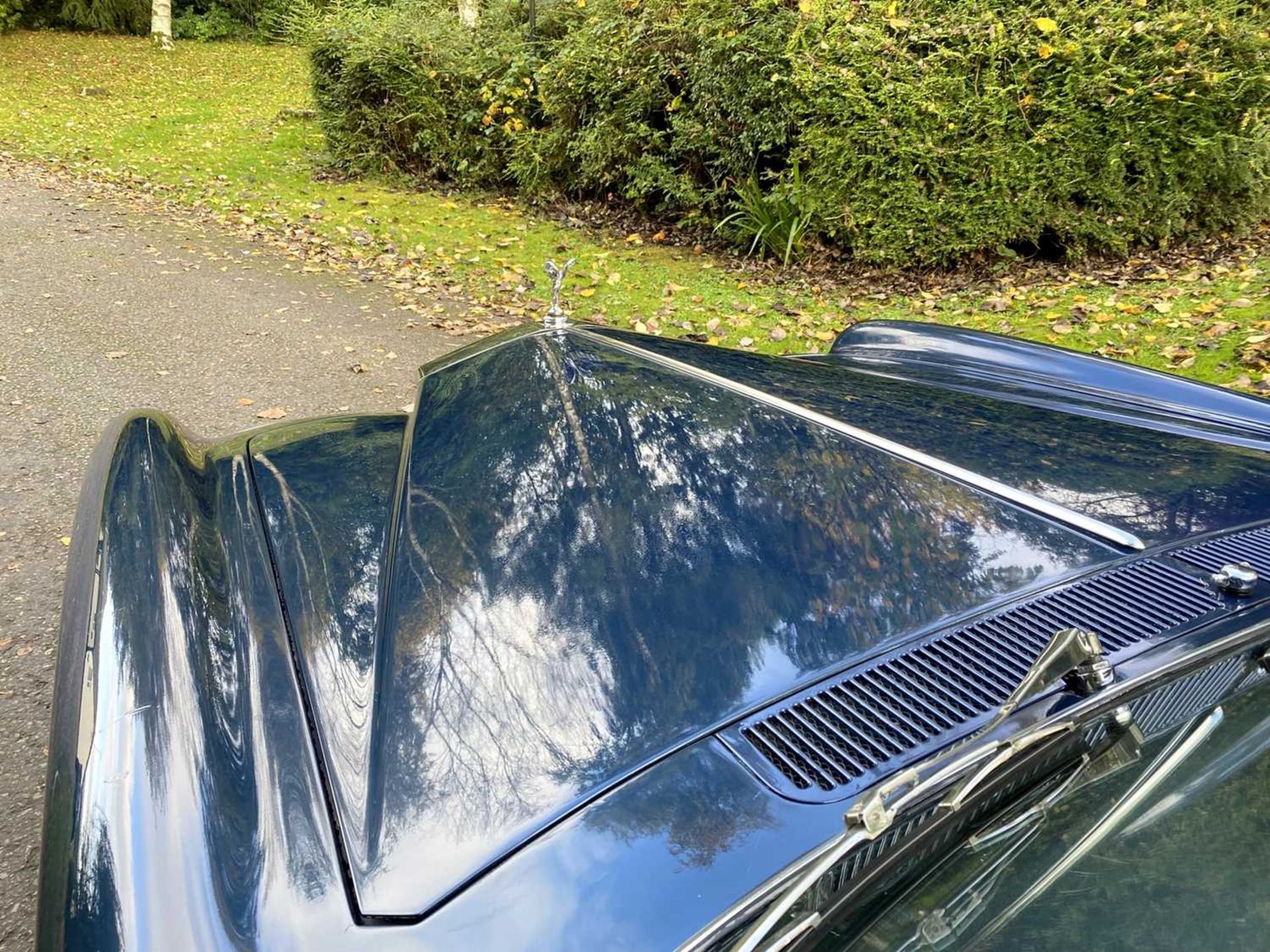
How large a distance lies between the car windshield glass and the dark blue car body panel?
0.50 ft

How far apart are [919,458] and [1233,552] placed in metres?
0.54

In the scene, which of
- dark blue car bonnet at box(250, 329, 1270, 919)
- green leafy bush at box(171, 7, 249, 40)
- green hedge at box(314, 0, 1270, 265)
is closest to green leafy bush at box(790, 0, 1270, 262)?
green hedge at box(314, 0, 1270, 265)

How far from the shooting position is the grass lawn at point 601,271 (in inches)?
210

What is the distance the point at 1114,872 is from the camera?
985 millimetres

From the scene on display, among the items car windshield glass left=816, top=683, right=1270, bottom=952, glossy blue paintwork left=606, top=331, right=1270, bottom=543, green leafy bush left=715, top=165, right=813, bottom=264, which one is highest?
green leafy bush left=715, top=165, right=813, bottom=264

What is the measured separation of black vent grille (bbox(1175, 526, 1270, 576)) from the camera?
141 cm

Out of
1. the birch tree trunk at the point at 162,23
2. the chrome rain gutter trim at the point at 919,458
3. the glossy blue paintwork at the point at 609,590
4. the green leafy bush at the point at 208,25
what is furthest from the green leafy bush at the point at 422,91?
the green leafy bush at the point at 208,25

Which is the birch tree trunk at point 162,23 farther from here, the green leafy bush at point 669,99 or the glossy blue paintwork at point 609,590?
the glossy blue paintwork at point 609,590

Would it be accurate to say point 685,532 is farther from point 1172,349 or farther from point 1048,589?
point 1172,349

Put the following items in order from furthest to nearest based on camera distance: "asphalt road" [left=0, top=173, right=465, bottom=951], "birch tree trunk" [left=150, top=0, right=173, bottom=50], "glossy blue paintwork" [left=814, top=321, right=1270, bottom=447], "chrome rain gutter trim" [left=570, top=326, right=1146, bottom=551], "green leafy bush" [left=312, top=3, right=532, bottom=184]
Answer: "birch tree trunk" [left=150, top=0, right=173, bottom=50] < "green leafy bush" [left=312, top=3, right=532, bottom=184] < "asphalt road" [left=0, top=173, right=465, bottom=951] < "glossy blue paintwork" [left=814, top=321, right=1270, bottom=447] < "chrome rain gutter trim" [left=570, top=326, right=1146, bottom=551]

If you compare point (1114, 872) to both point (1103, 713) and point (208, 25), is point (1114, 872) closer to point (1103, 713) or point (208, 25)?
point (1103, 713)

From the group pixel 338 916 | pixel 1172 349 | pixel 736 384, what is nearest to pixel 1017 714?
pixel 338 916

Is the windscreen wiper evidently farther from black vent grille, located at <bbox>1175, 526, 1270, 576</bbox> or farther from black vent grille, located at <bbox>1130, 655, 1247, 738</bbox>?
black vent grille, located at <bbox>1175, 526, 1270, 576</bbox>

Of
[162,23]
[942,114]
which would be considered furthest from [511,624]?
[162,23]
